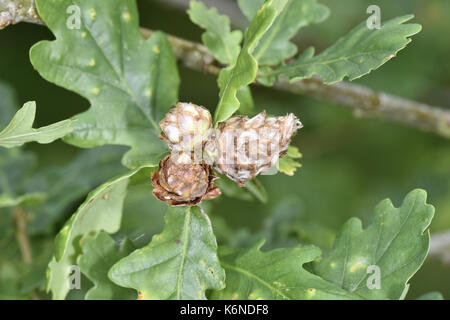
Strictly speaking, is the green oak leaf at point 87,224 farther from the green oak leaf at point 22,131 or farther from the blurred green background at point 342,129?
the blurred green background at point 342,129

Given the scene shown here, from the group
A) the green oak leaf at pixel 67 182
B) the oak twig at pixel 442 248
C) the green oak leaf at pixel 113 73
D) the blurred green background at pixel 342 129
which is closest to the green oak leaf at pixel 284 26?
the green oak leaf at pixel 113 73

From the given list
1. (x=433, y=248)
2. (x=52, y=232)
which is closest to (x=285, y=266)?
(x=433, y=248)

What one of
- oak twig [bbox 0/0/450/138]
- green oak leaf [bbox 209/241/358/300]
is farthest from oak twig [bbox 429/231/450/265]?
green oak leaf [bbox 209/241/358/300]

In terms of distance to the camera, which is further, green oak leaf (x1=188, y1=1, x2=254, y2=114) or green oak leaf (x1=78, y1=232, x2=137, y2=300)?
green oak leaf (x1=188, y1=1, x2=254, y2=114)

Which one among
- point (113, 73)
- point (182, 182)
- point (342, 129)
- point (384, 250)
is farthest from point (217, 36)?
point (342, 129)

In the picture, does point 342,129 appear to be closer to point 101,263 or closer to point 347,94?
point 347,94

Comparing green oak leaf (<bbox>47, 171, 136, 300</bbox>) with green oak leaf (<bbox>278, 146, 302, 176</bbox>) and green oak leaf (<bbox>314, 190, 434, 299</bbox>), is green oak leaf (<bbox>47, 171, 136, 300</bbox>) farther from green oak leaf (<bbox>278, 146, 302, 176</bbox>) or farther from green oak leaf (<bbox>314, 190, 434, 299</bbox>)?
green oak leaf (<bbox>314, 190, 434, 299</bbox>)
